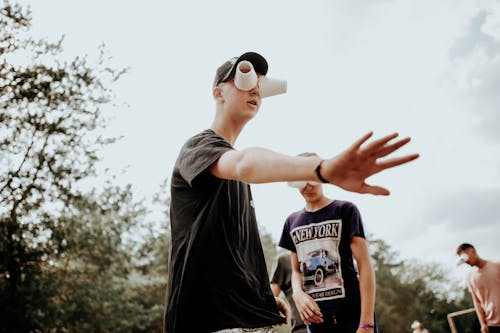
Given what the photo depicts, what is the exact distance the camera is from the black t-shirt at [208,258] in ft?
6.39

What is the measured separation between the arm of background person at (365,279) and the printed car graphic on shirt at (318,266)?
190 mm

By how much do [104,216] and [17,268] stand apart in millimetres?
4116

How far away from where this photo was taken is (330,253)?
3473 mm

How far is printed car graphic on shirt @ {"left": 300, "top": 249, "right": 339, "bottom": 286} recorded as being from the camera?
11.3ft

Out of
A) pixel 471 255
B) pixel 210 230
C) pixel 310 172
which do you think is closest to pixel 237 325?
pixel 210 230

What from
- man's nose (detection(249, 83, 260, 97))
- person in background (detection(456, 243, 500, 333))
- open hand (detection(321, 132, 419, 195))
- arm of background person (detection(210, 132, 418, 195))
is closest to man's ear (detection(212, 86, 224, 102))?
man's nose (detection(249, 83, 260, 97))

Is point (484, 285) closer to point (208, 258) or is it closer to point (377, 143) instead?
point (208, 258)

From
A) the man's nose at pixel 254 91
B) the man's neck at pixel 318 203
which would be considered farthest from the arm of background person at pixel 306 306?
the man's nose at pixel 254 91

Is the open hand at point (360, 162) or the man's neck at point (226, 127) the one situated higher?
the man's neck at point (226, 127)

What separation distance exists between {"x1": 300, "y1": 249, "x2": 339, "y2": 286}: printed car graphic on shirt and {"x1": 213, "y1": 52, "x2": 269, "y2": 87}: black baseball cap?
1.68m

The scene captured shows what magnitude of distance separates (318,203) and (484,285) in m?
5.12

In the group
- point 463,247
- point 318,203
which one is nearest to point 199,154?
point 318,203

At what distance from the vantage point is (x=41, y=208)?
13766 mm

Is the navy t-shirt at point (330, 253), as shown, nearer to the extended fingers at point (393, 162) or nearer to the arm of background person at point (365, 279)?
the arm of background person at point (365, 279)
